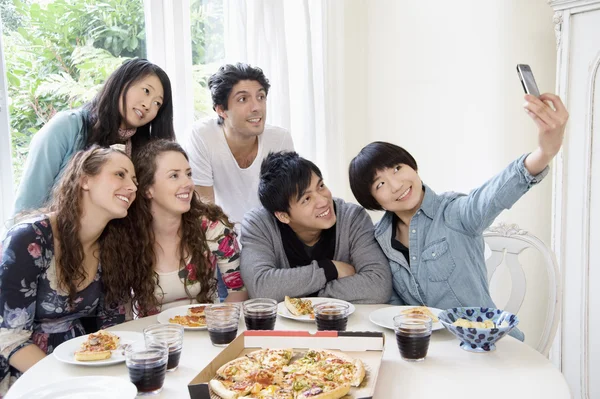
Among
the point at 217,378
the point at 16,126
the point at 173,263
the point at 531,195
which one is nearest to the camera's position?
the point at 217,378

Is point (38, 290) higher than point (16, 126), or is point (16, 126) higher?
point (16, 126)

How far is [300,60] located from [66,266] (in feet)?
6.37

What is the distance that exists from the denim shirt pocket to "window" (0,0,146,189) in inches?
70.5

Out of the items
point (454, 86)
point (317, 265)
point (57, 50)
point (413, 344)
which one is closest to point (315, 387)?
point (413, 344)

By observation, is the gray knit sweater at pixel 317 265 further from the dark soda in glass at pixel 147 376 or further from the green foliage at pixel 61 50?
the green foliage at pixel 61 50

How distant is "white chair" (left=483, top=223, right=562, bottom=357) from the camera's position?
2.01 m

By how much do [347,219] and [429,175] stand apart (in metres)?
1.54

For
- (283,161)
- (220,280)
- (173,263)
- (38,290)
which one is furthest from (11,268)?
(283,161)

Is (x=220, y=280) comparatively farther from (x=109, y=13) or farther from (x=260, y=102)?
(x=109, y=13)

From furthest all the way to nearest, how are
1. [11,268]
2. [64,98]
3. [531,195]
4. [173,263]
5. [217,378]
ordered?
[531,195] < [64,98] < [173,263] < [11,268] < [217,378]

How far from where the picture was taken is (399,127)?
372 cm

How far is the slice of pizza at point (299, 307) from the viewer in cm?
175

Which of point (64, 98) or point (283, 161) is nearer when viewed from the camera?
point (283, 161)

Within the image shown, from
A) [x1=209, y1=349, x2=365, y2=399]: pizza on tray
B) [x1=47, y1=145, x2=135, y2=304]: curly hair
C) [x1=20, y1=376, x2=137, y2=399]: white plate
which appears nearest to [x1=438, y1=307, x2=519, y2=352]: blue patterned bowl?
[x1=209, y1=349, x2=365, y2=399]: pizza on tray
